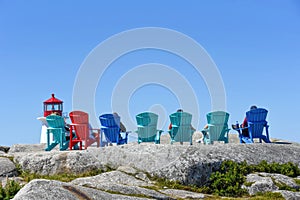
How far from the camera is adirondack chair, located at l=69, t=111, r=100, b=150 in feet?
52.8

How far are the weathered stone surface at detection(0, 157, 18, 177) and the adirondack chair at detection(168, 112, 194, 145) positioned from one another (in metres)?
5.93

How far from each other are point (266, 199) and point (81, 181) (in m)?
3.83

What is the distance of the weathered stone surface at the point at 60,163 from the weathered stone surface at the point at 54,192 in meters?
4.20

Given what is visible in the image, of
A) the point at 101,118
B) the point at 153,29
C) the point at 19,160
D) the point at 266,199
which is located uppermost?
the point at 153,29

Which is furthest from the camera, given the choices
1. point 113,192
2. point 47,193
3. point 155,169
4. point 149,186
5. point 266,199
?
point 155,169

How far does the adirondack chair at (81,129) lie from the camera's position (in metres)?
16.1

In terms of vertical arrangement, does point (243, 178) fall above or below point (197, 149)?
below

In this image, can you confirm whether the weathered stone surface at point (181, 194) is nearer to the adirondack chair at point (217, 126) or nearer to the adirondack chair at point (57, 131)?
the adirondack chair at point (217, 126)

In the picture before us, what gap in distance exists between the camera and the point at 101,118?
15945mm

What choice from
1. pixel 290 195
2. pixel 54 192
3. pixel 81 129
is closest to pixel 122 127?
pixel 81 129

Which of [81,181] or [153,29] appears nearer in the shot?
[81,181]

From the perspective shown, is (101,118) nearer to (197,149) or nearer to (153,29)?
(153,29)

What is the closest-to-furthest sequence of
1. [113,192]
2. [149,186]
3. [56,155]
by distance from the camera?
[113,192]
[149,186]
[56,155]

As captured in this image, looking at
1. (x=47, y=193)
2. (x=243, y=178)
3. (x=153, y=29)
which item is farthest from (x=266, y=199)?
(x=153, y=29)
